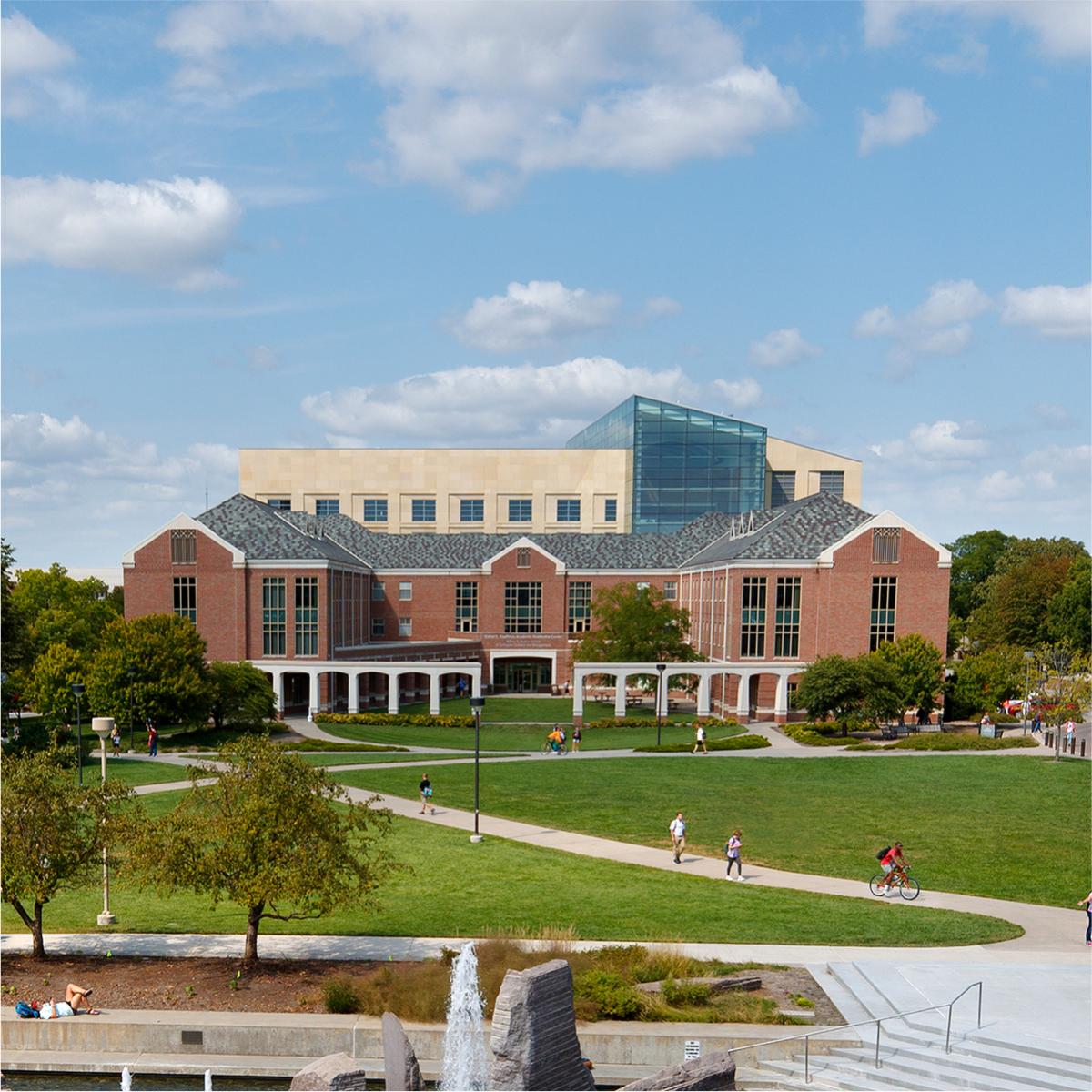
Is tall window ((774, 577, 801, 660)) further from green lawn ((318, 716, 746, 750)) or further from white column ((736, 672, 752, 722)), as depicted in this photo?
green lawn ((318, 716, 746, 750))

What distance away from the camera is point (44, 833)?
19.1 meters

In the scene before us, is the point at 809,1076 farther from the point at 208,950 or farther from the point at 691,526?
the point at 691,526

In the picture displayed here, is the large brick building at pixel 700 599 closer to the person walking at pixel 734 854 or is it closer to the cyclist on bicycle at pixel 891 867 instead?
the person walking at pixel 734 854

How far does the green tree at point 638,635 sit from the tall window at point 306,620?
16.8 metres

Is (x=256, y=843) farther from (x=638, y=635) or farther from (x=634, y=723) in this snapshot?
(x=638, y=635)

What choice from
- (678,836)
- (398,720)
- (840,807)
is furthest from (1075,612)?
(678,836)

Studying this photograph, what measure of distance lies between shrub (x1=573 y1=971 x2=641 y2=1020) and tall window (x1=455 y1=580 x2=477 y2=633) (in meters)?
60.0

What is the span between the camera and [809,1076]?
50.7ft

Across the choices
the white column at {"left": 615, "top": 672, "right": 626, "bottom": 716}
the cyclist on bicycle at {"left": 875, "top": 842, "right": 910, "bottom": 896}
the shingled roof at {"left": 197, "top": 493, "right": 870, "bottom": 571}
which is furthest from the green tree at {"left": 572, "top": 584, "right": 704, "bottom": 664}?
the cyclist on bicycle at {"left": 875, "top": 842, "right": 910, "bottom": 896}

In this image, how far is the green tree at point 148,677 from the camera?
156ft

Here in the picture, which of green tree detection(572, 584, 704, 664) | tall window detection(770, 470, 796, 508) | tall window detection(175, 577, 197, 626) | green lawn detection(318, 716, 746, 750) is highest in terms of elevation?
tall window detection(770, 470, 796, 508)

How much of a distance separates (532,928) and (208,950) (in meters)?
6.74

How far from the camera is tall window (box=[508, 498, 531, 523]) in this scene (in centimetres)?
9400

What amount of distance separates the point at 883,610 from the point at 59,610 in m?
54.3
